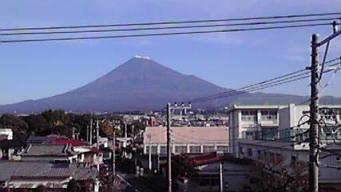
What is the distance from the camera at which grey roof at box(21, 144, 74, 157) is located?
3225 cm

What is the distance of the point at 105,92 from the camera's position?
127 meters

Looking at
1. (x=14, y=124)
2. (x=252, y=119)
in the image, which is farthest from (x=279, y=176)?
(x=14, y=124)

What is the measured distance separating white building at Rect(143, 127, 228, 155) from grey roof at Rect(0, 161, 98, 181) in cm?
2659

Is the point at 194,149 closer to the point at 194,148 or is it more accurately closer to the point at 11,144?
the point at 194,148

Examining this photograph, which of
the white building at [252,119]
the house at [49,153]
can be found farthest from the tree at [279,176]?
the white building at [252,119]

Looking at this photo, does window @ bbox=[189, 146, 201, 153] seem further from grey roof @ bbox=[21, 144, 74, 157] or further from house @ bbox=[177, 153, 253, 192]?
house @ bbox=[177, 153, 253, 192]

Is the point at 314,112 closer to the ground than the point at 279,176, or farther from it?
farther from it

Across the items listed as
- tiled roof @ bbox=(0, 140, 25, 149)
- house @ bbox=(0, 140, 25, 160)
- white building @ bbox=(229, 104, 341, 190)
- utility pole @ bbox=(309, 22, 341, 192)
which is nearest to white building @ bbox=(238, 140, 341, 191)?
white building @ bbox=(229, 104, 341, 190)

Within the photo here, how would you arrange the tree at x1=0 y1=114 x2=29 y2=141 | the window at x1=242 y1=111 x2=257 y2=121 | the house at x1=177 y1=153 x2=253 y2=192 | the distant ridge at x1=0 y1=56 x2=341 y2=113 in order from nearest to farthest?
the house at x1=177 y1=153 x2=253 y2=192
the window at x1=242 y1=111 x2=257 y2=121
the tree at x1=0 y1=114 x2=29 y2=141
the distant ridge at x1=0 y1=56 x2=341 y2=113

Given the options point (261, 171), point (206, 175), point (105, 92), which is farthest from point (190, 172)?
point (105, 92)

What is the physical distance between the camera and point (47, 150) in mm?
32875

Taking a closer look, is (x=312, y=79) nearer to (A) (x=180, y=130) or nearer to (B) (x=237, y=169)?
(B) (x=237, y=169)

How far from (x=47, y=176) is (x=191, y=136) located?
3082cm

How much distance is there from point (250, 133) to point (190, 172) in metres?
12.8
